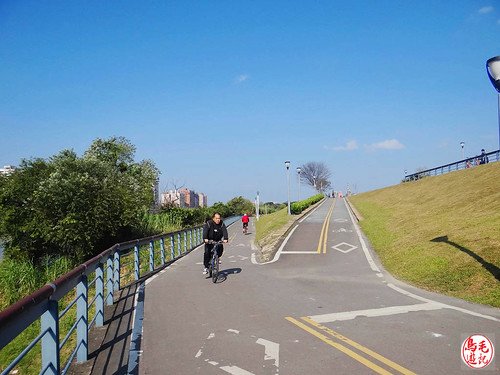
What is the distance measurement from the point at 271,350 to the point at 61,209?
56.7ft

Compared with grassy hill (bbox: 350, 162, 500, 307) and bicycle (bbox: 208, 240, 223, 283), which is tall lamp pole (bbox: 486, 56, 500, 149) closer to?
grassy hill (bbox: 350, 162, 500, 307)

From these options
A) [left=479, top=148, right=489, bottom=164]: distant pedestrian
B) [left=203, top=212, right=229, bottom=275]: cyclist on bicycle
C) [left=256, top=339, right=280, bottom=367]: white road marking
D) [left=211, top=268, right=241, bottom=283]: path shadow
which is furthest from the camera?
[left=479, top=148, right=489, bottom=164]: distant pedestrian

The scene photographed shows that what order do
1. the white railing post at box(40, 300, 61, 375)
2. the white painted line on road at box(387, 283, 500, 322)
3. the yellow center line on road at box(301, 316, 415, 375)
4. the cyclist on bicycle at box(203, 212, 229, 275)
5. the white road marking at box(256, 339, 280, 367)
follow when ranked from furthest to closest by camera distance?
→ the cyclist on bicycle at box(203, 212, 229, 275), the white painted line on road at box(387, 283, 500, 322), the white road marking at box(256, 339, 280, 367), the yellow center line on road at box(301, 316, 415, 375), the white railing post at box(40, 300, 61, 375)

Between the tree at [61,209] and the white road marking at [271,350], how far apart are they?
15881mm

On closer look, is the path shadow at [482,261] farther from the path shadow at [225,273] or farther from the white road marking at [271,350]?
the path shadow at [225,273]

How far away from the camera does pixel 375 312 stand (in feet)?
25.0

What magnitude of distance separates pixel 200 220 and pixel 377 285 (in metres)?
37.7

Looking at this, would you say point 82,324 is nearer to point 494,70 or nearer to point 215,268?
point 215,268

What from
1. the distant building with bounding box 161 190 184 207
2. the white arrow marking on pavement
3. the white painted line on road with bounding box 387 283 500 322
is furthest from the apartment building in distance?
the white painted line on road with bounding box 387 283 500 322

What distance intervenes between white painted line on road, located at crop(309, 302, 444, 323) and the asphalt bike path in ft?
0.06

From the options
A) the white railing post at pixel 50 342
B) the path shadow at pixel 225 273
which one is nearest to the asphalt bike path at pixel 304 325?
the path shadow at pixel 225 273

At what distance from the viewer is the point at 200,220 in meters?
47.1

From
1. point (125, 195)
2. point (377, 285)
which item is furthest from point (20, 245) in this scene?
point (377, 285)

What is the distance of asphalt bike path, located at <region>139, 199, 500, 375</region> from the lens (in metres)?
5.18
